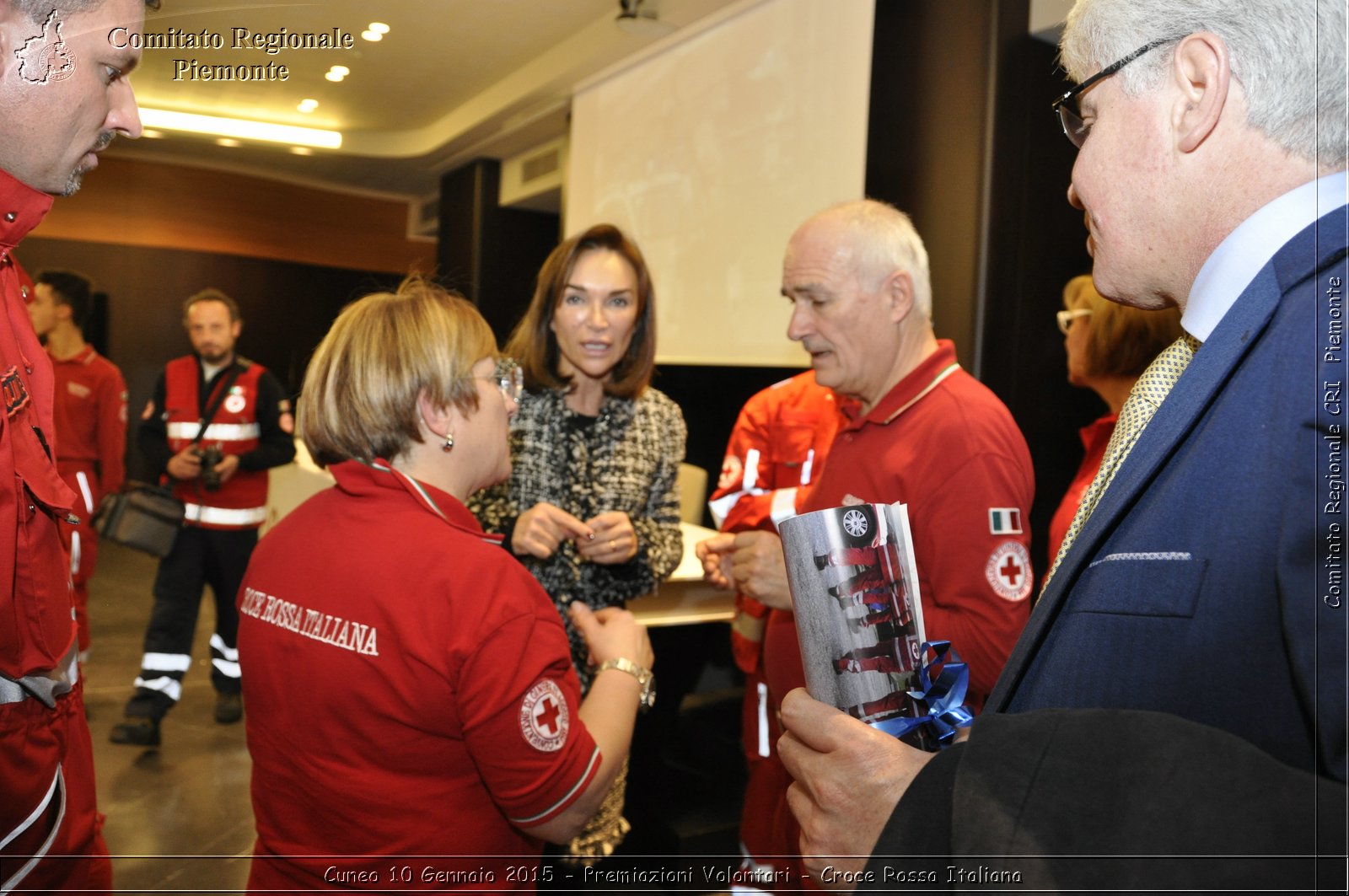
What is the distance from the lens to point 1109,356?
2.22 meters

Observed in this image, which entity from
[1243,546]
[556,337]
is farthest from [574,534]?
[1243,546]

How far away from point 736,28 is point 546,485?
251 centimetres

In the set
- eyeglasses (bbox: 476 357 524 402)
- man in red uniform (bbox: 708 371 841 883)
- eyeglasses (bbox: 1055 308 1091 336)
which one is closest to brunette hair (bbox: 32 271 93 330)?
eyeglasses (bbox: 476 357 524 402)

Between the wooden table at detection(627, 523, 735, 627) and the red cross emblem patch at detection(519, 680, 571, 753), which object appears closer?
the red cross emblem patch at detection(519, 680, 571, 753)

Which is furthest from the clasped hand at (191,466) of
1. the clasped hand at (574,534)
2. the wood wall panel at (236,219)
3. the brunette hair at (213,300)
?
the wood wall panel at (236,219)

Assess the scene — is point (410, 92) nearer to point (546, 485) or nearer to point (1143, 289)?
point (1143, 289)

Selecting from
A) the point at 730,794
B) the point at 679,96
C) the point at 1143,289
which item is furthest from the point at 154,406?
the point at 679,96

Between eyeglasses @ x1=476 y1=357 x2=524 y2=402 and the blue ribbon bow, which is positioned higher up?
eyeglasses @ x1=476 y1=357 x2=524 y2=402

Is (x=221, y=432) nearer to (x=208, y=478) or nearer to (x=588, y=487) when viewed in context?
(x=208, y=478)

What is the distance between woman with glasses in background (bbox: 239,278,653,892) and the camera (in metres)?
1.08

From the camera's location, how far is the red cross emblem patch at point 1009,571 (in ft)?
4.60

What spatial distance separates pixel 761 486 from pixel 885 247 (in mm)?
1247

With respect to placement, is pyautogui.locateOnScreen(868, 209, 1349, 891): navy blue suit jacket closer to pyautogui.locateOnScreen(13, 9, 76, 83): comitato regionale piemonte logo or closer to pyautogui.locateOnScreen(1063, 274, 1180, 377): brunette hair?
pyautogui.locateOnScreen(13, 9, 76, 83): comitato regionale piemonte logo

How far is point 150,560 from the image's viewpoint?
7.37ft
